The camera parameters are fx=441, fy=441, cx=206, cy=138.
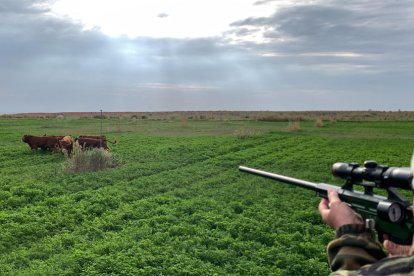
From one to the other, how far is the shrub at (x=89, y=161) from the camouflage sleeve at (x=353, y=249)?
54.4 feet

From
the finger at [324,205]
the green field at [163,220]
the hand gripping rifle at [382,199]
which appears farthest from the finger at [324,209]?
the green field at [163,220]

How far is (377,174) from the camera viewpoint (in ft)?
8.24

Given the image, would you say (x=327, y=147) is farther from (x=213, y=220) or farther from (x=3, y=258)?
(x=3, y=258)

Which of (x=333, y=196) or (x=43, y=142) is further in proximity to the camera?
(x=43, y=142)

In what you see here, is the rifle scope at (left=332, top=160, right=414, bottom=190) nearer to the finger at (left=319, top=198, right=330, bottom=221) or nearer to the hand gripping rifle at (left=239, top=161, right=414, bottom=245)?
the hand gripping rifle at (left=239, top=161, right=414, bottom=245)

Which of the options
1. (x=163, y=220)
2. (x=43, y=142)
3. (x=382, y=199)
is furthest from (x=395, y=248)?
(x=43, y=142)

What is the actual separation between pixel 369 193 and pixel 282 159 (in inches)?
709

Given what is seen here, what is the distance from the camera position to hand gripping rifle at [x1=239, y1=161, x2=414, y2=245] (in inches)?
89.4

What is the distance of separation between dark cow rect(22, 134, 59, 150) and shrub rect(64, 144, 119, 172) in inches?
221

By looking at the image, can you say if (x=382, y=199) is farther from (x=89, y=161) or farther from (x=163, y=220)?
(x=89, y=161)

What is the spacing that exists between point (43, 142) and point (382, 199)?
941 inches

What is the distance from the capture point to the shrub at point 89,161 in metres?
17.8

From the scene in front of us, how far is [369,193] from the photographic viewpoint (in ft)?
8.52

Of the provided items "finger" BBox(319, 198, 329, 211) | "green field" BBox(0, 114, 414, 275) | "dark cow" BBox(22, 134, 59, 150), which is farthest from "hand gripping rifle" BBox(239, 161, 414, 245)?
"dark cow" BBox(22, 134, 59, 150)
